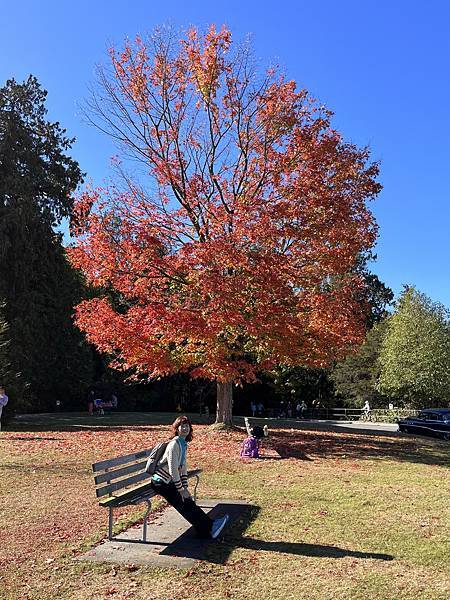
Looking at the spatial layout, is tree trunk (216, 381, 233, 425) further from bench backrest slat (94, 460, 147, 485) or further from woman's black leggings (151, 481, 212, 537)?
woman's black leggings (151, 481, 212, 537)

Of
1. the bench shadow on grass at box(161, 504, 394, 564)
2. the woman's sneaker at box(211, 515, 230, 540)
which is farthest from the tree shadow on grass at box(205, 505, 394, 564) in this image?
the woman's sneaker at box(211, 515, 230, 540)

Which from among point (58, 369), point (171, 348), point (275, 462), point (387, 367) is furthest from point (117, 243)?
point (387, 367)

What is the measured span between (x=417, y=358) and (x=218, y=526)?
116 ft

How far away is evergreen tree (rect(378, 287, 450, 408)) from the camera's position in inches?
1561

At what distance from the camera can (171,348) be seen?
16453 millimetres

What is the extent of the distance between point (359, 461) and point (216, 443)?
376 centimetres

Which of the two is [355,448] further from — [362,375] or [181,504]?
[362,375]

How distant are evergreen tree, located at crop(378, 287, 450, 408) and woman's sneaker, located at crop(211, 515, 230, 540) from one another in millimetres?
34985

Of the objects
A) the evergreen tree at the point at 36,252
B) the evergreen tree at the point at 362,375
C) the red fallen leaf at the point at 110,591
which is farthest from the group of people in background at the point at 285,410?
the red fallen leaf at the point at 110,591

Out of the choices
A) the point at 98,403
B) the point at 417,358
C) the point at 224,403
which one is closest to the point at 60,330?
the point at 98,403

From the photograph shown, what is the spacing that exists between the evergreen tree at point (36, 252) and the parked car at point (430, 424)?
18.9 meters

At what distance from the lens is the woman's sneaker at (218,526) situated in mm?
6598

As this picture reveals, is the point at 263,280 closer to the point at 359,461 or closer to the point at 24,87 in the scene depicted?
the point at 359,461

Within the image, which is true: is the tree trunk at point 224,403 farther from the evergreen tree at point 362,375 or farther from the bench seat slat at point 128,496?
the evergreen tree at point 362,375
